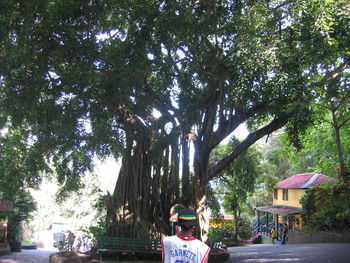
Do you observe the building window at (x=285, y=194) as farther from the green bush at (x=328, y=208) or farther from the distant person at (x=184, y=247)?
the distant person at (x=184, y=247)

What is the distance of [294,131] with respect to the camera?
10.9 metres

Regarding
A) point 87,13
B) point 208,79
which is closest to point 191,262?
point 87,13

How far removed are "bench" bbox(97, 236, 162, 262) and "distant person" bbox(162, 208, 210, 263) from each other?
8184 mm

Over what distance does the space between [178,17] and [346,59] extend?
566 centimetres

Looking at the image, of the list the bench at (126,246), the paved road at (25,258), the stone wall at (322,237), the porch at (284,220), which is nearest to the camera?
the bench at (126,246)

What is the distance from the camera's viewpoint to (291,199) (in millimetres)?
29641

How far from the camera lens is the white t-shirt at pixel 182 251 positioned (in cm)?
341

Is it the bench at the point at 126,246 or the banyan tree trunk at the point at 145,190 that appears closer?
the bench at the point at 126,246

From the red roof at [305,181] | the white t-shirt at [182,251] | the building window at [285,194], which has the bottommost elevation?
the white t-shirt at [182,251]

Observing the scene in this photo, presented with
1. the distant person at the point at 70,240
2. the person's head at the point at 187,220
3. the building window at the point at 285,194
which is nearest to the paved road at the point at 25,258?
the distant person at the point at 70,240

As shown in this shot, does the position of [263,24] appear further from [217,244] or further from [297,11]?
[217,244]

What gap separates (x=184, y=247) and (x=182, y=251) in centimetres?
4

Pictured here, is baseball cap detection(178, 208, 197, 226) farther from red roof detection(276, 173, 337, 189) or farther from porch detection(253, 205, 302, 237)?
red roof detection(276, 173, 337, 189)

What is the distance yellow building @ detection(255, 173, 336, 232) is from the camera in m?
26.0
